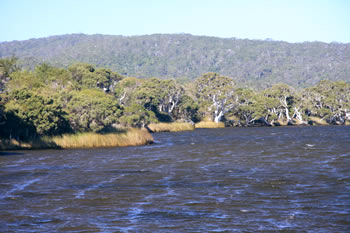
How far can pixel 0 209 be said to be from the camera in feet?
63.1

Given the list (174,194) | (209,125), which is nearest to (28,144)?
(174,194)

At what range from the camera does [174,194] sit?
22375mm

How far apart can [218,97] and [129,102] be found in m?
24.6

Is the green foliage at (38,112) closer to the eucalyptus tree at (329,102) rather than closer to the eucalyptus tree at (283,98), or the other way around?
the eucalyptus tree at (283,98)

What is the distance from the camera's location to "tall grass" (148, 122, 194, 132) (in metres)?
90.3

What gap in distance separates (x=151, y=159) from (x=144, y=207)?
18808 millimetres

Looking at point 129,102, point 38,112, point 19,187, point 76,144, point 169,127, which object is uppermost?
point 38,112

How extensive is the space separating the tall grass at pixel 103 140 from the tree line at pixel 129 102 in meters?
1.06

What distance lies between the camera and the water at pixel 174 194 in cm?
1705

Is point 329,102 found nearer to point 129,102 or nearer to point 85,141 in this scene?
point 129,102

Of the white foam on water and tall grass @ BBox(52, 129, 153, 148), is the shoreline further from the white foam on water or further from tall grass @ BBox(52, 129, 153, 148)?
the white foam on water

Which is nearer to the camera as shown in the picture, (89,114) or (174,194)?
(174,194)

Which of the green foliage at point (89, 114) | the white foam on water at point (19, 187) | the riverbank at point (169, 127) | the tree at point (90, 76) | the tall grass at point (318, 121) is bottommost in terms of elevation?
the tall grass at point (318, 121)

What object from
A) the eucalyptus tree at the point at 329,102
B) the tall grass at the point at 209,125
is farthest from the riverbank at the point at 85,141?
the eucalyptus tree at the point at 329,102
